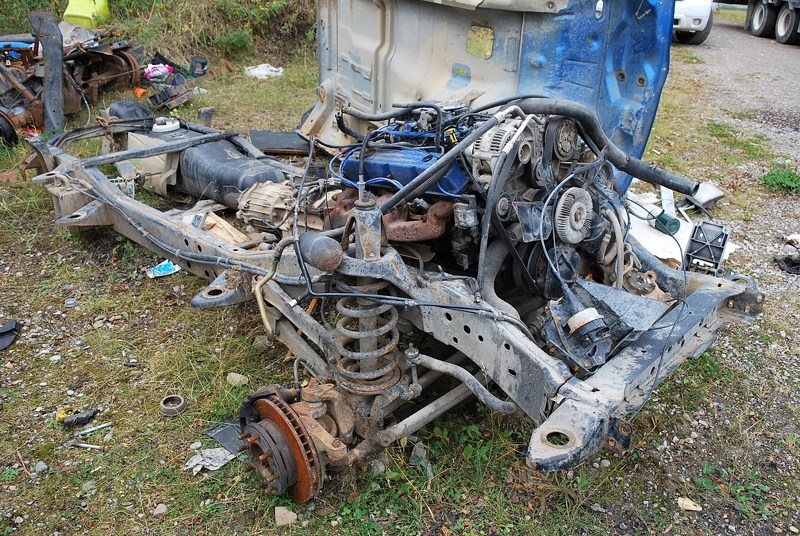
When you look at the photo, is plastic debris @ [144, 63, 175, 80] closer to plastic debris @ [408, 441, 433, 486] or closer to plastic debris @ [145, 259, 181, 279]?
plastic debris @ [145, 259, 181, 279]

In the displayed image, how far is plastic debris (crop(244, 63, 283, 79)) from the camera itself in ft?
31.0

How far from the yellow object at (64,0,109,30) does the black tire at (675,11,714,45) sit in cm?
1110

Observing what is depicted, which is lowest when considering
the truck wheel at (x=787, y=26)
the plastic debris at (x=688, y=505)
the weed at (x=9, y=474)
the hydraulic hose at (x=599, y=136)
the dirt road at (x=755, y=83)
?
the weed at (x=9, y=474)

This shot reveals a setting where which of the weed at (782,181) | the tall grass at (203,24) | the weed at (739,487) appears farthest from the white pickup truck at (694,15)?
the weed at (739,487)

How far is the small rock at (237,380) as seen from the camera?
364 cm

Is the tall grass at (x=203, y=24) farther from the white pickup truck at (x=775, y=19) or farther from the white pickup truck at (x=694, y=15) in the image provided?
the white pickup truck at (x=775, y=19)

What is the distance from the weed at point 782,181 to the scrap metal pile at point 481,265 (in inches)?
133

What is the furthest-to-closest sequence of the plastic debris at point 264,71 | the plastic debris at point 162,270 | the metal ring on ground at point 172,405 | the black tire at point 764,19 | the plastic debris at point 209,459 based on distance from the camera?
the black tire at point 764,19, the plastic debris at point 264,71, the plastic debris at point 162,270, the metal ring on ground at point 172,405, the plastic debris at point 209,459

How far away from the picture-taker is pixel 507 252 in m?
3.14

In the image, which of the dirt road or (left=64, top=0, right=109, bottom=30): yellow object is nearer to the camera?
the dirt road

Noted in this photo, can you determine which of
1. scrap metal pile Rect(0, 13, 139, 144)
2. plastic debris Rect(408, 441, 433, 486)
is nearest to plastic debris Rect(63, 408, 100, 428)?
plastic debris Rect(408, 441, 433, 486)

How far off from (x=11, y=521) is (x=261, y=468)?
42.8 inches

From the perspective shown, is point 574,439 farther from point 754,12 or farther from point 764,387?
point 754,12

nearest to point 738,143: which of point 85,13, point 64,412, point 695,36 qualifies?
point 695,36
